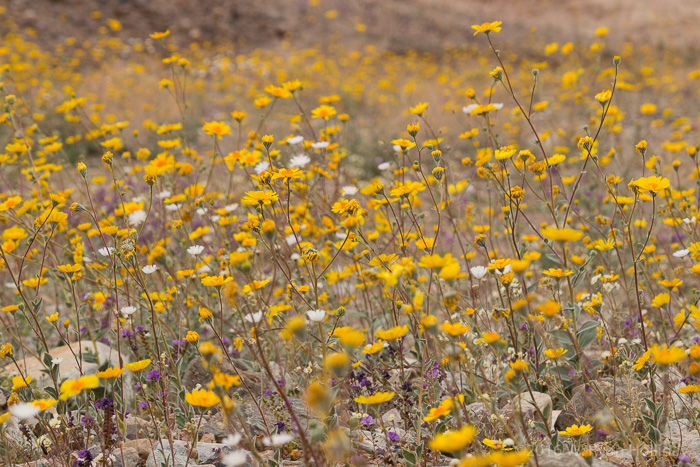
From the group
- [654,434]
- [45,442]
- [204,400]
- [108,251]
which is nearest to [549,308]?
[654,434]

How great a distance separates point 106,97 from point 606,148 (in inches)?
314

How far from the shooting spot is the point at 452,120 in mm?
7973

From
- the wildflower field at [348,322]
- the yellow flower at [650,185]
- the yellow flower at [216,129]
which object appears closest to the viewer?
the wildflower field at [348,322]

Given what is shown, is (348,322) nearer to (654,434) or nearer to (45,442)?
(45,442)

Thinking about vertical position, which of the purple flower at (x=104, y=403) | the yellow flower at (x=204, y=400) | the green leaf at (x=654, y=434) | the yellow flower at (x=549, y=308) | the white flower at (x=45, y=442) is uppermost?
the yellow flower at (x=549, y=308)

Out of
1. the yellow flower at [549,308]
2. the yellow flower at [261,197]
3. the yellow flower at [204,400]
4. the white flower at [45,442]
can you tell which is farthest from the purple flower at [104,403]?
the yellow flower at [549,308]

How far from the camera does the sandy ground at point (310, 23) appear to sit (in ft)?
49.7

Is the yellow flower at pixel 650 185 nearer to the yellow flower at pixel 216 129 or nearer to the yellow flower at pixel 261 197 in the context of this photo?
the yellow flower at pixel 261 197

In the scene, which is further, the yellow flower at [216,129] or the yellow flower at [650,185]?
the yellow flower at [216,129]

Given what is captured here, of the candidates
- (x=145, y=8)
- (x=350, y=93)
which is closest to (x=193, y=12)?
(x=145, y=8)

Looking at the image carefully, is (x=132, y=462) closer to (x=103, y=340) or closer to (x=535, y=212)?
(x=103, y=340)

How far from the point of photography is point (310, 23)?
17.0 meters

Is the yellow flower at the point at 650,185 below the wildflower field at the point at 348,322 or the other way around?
the other way around

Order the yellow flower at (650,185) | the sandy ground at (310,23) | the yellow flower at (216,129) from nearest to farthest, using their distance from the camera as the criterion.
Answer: the yellow flower at (650,185) < the yellow flower at (216,129) < the sandy ground at (310,23)
